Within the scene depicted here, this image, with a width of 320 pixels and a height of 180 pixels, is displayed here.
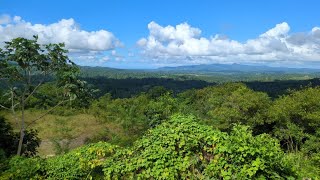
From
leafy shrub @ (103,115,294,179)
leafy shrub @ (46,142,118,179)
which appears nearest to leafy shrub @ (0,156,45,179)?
leafy shrub @ (46,142,118,179)

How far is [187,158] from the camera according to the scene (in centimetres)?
734

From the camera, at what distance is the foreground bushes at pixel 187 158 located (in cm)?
655

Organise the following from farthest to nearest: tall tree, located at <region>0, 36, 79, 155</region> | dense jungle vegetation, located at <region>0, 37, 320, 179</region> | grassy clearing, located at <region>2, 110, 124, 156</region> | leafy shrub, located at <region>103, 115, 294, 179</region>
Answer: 1. grassy clearing, located at <region>2, 110, 124, 156</region>
2. tall tree, located at <region>0, 36, 79, 155</region>
3. dense jungle vegetation, located at <region>0, 37, 320, 179</region>
4. leafy shrub, located at <region>103, 115, 294, 179</region>

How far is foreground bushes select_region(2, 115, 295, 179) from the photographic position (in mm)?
6547

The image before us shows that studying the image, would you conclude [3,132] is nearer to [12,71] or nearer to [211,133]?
[12,71]

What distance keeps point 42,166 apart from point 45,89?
54837 mm

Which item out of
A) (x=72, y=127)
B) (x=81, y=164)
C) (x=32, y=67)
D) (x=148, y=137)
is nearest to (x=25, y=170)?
(x=81, y=164)

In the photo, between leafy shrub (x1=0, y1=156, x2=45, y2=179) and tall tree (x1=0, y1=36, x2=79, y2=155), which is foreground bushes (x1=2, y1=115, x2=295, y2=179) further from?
tall tree (x1=0, y1=36, x2=79, y2=155)

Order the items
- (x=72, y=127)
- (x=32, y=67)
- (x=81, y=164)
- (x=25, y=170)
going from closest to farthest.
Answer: (x=81, y=164) < (x=25, y=170) < (x=32, y=67) < (x=72, y=127)

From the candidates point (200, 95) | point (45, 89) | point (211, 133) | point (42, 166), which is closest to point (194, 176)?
point (211, 133)

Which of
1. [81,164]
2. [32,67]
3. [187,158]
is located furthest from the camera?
[32,67]

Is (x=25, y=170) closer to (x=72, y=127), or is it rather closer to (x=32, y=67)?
(x=32, y=67)

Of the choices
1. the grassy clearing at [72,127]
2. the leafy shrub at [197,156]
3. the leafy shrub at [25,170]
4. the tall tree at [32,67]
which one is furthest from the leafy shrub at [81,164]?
the grassy clearing at [72,127]

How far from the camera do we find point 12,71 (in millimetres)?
19297
